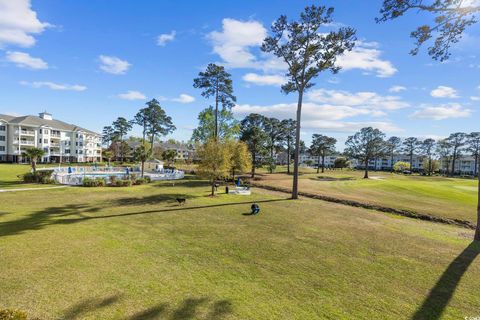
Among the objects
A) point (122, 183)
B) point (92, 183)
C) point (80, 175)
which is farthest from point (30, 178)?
point (122, 183)

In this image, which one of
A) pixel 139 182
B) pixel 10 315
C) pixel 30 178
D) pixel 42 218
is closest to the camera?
pixel 10 315

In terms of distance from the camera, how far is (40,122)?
77062 millimetres

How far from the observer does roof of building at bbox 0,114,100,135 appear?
2822 inches

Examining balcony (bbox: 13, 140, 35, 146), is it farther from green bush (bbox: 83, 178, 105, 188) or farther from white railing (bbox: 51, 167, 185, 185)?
green bush (bbox: 83, 178, 105, 188)

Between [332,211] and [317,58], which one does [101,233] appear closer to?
[332,211]

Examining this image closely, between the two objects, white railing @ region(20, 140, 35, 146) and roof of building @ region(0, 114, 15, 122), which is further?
white railing @ region(20, 140, 35, 146)

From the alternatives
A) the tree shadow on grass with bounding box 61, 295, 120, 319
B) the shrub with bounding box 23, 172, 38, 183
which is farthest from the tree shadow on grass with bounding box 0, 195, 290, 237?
the shrub with bounding box 23, 172, 38, 183

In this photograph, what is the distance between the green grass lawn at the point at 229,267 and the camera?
711 cm

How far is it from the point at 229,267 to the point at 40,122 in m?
89.6

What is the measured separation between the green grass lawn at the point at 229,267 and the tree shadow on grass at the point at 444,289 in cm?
4

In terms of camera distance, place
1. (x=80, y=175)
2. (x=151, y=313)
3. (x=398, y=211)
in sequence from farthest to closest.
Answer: (x=80, y=175) → (x=398, y=211) → (x=151, y=313)

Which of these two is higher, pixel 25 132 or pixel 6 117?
pixel 6 117

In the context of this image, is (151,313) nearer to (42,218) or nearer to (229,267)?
(229,267)

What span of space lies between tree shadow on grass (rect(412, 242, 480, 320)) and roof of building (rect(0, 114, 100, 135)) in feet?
295
